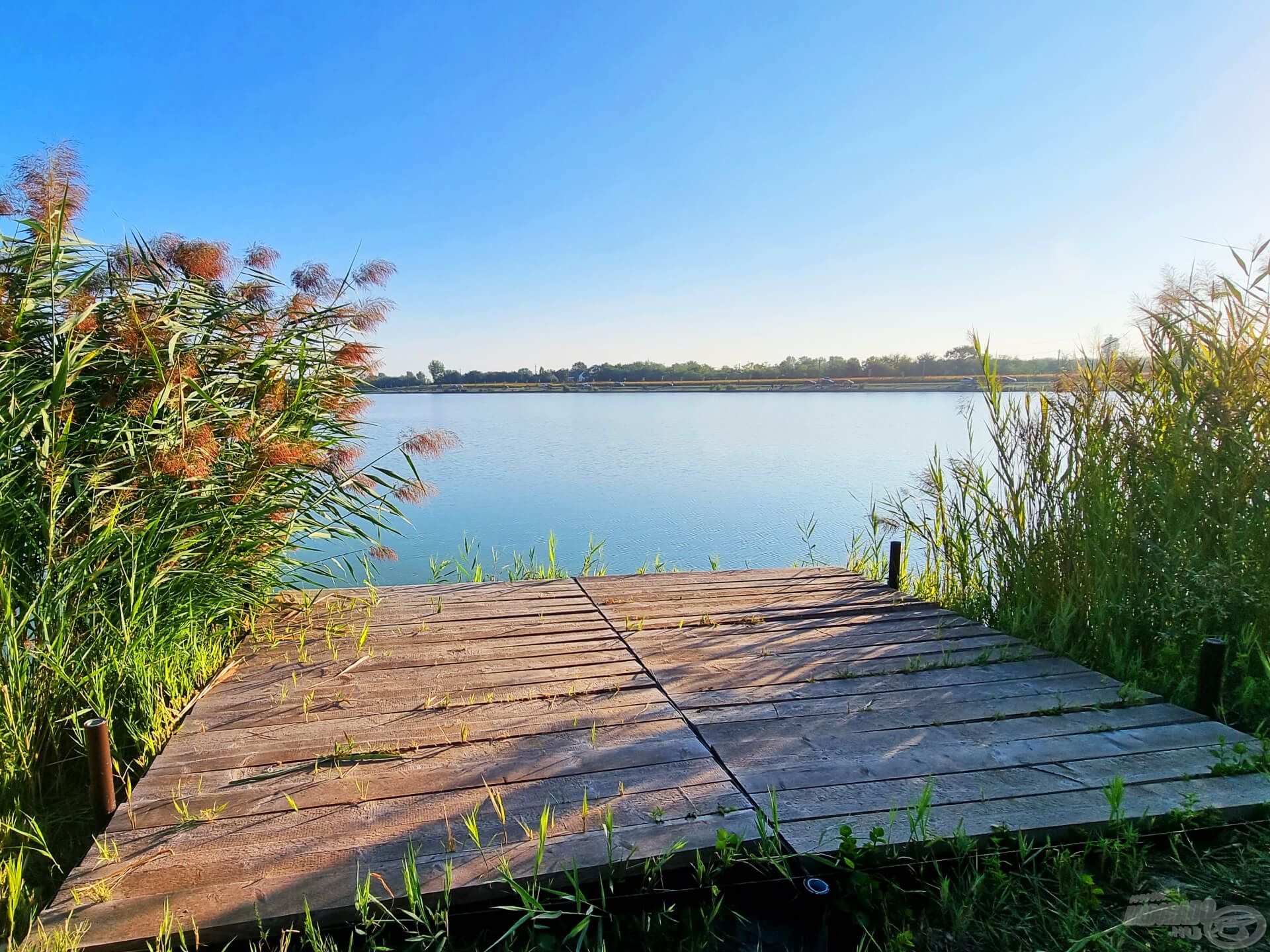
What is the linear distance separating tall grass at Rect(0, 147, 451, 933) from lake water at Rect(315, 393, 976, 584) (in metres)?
0.67

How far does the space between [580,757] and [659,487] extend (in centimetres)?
725

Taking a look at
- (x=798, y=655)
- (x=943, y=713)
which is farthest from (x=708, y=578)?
(x=943, y=713)

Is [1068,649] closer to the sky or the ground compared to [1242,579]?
closer to the ground

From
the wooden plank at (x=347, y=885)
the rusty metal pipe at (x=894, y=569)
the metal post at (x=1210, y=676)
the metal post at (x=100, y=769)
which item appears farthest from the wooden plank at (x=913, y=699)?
the metal post at (x=100, y=769)

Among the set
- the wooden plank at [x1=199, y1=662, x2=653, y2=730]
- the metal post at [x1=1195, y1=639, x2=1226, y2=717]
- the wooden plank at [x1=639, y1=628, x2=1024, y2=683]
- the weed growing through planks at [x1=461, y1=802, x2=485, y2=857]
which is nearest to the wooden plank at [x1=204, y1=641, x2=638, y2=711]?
the wooden plank at [x1=199, y1=662, x2=653, y2=730]

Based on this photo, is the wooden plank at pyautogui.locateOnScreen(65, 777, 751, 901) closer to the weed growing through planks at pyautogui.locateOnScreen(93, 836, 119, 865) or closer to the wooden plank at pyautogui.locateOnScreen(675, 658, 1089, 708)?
the weed growing through planks at pyautogui.locateOnScreen(93, 836, 119, 865)

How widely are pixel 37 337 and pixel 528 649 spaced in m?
1.81

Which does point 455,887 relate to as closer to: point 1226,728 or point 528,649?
point 528,649

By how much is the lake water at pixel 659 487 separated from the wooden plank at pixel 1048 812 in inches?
81.8

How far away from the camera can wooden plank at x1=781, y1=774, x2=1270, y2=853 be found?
57.7 inches

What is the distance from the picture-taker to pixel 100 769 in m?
1.53

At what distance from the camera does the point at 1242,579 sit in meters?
2.30

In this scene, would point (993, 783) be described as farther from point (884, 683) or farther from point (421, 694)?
point (421, 694)

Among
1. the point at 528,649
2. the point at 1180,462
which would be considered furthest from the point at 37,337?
the point at 1180,462
